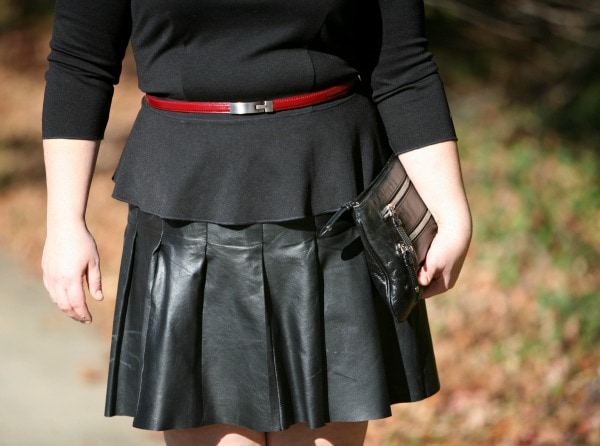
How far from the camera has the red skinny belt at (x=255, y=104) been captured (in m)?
1.82

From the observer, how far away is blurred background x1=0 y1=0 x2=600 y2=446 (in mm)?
3941

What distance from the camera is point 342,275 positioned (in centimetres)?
192

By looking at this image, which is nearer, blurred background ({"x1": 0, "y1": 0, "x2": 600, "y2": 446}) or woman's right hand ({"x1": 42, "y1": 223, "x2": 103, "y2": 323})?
woman's right hand ({"x1": 42, "y1": 223, "x2": 103, "y2": 323})

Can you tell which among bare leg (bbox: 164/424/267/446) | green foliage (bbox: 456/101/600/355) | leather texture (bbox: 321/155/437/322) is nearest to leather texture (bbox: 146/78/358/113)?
leather texture (bbox: 321/155/437/322)

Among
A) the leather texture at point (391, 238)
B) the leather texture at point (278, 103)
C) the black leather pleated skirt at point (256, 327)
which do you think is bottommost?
the black leather pleated skirt at point (256, 327)

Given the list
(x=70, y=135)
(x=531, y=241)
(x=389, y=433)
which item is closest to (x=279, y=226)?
→ (x=70, y=135)

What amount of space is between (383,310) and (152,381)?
50 cm

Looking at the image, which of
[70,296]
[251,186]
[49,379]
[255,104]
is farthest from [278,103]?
[49,379]

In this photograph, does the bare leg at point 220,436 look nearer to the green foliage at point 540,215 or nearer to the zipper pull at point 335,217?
the zipper pull at point 335,217

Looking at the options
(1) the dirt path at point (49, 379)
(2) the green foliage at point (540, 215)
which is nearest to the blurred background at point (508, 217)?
(2) the green foliage at point (540, 215)

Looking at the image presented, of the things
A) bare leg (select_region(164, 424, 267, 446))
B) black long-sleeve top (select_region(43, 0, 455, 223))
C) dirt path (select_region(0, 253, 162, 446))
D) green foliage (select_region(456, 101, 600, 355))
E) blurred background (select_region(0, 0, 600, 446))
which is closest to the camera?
black long-sleeve top (select_region(43, 0, 455, 223))

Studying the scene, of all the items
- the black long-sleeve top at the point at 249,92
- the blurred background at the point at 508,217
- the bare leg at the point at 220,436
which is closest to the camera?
the black long-sleeve top at the point at 249,92

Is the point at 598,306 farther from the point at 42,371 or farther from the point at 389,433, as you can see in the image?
the point at 42,371

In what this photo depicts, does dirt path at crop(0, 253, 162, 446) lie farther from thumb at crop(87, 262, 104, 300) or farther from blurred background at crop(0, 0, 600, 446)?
thumb at crop(87, 262, 104, 300)
